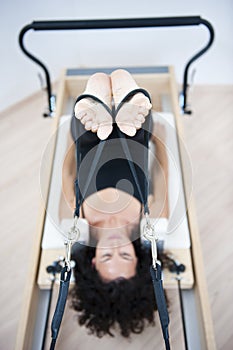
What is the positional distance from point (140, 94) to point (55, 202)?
602 millimetres

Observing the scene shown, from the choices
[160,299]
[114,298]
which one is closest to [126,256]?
[114,298]

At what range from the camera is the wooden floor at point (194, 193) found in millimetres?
1438

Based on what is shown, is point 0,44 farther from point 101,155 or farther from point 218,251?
point 218,251

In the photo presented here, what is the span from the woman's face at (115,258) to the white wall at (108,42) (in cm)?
116

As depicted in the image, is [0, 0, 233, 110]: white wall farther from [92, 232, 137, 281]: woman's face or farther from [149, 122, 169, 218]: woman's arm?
[92, 232, 137, 281]: woman's face

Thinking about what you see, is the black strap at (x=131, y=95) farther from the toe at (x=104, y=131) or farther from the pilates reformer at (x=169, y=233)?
the pilates reformer at (x=169, y=233)

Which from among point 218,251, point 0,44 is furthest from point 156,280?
point 0,44

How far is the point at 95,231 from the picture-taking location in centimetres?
125

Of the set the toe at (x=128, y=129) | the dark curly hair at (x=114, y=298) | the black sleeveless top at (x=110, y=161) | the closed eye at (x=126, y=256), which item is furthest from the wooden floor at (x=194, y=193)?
the toe at (x=128, y=129)

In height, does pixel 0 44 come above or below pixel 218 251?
above

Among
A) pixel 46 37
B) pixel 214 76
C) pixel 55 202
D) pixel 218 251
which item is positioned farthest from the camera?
pixel 214 76

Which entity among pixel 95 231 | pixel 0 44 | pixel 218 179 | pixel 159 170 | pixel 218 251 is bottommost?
pixel 218 251

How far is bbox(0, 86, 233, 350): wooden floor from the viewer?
4.72ft

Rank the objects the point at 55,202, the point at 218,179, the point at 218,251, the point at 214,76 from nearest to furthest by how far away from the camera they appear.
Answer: the point at 55,202 < the point at 218,251 < the point at 218,179 < the point at 214,76
